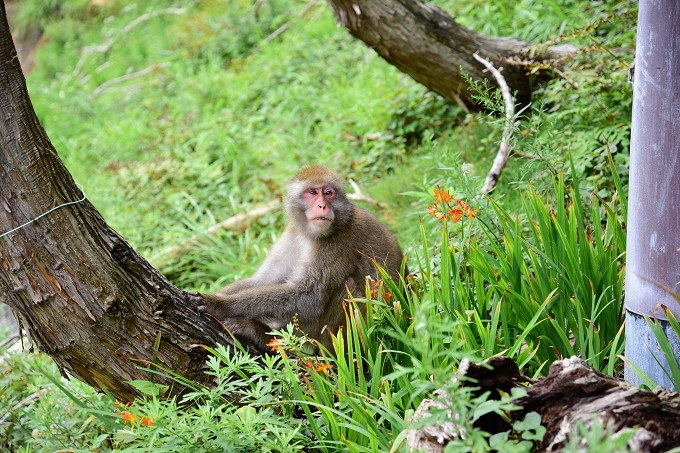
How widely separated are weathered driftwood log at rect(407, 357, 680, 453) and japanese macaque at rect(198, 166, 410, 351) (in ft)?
5.27

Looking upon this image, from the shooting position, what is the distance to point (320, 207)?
409cm

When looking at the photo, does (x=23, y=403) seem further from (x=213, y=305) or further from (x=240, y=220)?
Result: (x=240, y=220)

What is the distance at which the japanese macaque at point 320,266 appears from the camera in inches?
157

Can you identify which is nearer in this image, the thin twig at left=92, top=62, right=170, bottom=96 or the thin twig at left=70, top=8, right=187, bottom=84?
the thin twig at left=92, top=62, right=170, bottom=96

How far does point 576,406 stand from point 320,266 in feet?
6.76

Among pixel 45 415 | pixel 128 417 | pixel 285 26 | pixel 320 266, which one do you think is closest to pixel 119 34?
pixel 285 26

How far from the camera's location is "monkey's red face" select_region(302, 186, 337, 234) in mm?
4090

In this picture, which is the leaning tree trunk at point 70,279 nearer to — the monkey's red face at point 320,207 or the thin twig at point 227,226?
the monkey's red face at point 320,207

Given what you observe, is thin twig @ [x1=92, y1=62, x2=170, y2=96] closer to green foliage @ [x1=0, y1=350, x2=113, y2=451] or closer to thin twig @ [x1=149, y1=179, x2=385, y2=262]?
thin twig @ [x1=149, y1=179, x2=385, y2=262]

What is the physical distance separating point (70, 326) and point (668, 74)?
2.34 meters


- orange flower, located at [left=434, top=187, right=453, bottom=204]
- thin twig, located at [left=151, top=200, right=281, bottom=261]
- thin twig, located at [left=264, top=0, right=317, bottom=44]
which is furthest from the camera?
thin twig, located at [left=264, top=0, right=317, bottom=44]

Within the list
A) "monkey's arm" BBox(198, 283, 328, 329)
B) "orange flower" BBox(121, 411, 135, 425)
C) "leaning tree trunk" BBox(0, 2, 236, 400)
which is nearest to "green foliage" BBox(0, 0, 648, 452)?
"orange flower" BBox(121, 411, 135, 425)

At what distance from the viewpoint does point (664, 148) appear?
267 centimetres

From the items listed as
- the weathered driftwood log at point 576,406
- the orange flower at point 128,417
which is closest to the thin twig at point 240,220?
the orange flower at point 128,417
